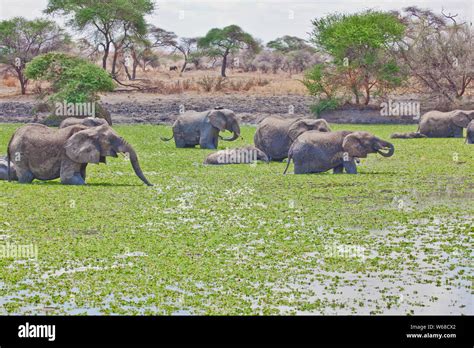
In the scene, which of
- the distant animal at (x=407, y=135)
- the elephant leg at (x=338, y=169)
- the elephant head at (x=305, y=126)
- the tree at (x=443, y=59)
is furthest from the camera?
the tree at (x=443, y=59)

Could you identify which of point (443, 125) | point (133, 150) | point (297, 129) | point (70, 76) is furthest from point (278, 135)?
point (70, 76)

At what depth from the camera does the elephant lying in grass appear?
31.0 metres

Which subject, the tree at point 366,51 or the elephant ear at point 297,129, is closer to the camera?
the elephant ear at point 297,129

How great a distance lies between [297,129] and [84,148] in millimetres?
6053

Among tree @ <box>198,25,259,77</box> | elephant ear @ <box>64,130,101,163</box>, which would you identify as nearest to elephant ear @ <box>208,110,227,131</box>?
elephant ear @ <box>64,130,101,163</box>

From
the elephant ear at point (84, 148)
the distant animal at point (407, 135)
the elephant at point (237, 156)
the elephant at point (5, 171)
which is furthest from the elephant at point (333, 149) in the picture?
the distant animal at point (407, 135)

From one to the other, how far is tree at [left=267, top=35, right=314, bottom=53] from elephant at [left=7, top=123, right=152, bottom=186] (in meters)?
51.4

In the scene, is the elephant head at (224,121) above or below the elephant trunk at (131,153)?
above

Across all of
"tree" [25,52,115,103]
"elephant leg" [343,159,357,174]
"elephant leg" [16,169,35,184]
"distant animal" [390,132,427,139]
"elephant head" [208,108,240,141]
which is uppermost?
"tree" [25,52,115,103]

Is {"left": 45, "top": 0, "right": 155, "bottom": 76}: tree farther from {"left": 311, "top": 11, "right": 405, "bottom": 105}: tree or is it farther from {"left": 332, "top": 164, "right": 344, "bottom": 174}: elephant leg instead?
{"left": 332, "top": 164, "right": 344, "bottom": 174}: elephant leg

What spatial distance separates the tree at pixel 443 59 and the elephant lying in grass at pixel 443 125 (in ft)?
33.5

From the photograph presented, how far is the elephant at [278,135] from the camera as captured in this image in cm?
2253

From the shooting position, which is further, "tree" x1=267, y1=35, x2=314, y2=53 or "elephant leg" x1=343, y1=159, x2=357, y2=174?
"tree" x1=267, y1=35, x2=314, y2=53

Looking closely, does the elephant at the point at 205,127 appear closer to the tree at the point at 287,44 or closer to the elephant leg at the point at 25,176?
the elephant leg at the point at 25,176
